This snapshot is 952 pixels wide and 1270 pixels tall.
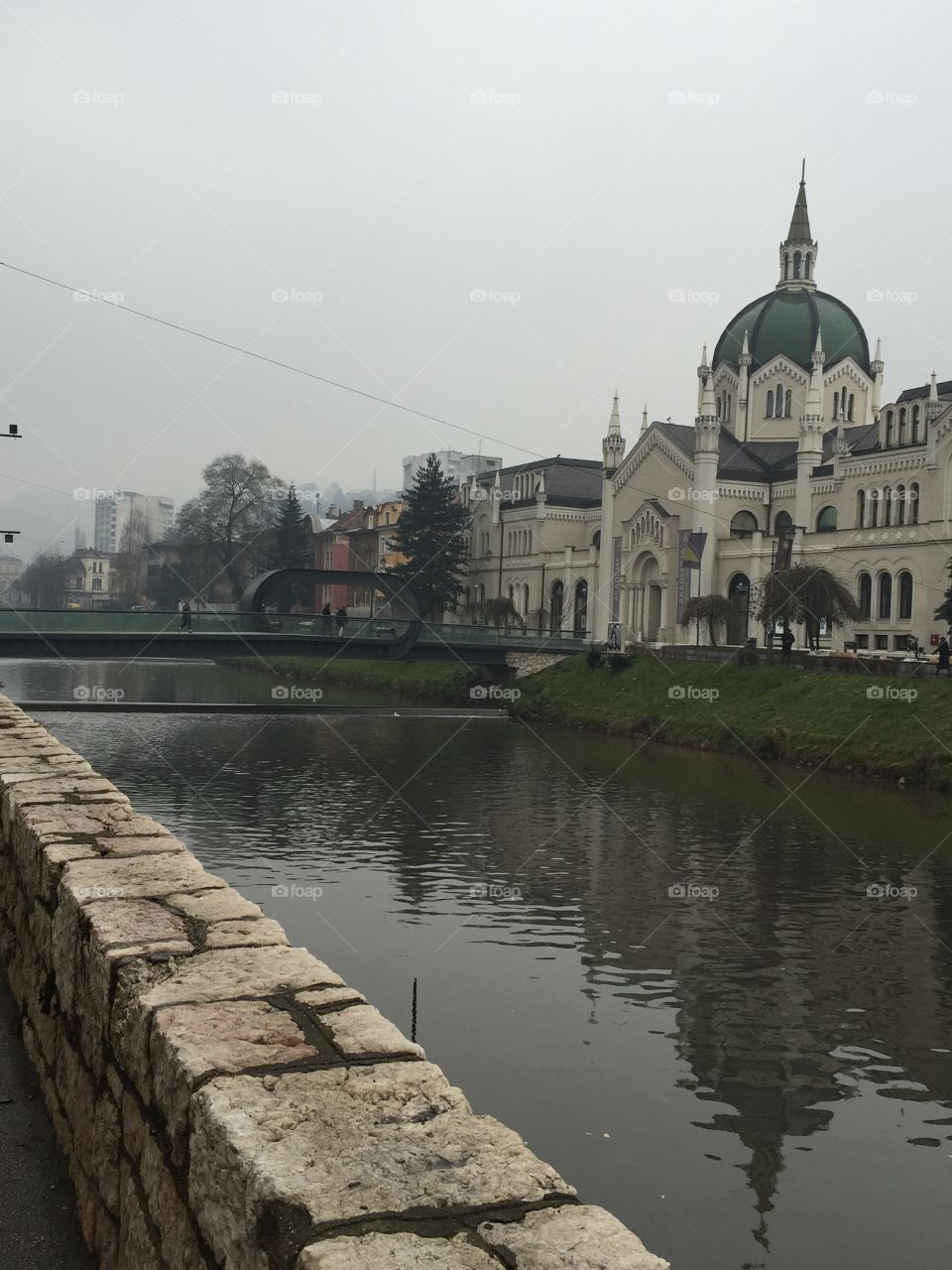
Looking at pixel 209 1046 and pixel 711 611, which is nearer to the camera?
pixel 209 1046

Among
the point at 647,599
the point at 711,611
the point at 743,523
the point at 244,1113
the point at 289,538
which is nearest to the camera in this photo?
the point at 244,1113

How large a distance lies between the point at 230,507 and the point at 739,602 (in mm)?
42900

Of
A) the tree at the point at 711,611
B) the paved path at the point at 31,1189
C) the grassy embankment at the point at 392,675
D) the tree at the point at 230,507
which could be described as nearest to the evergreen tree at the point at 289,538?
the tree at the point at 230,507

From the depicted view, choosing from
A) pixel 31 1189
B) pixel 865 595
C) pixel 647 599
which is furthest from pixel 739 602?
pixel 31 1189

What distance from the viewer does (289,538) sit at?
96062 millimetres

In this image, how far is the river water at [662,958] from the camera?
9055 mm

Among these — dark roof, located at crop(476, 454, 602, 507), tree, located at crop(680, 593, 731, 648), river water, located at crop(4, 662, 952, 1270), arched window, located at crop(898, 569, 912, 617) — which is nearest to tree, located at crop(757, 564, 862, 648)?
tree, located at crop(680, 593, 731, 648)

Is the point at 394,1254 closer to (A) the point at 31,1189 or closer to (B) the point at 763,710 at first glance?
(A) the point at 31,1189

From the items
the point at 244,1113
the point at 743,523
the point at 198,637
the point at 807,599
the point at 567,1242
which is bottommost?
the point at 567,1242

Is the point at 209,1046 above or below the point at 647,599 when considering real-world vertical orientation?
below

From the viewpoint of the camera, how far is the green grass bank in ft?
113

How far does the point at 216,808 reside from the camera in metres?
25.4

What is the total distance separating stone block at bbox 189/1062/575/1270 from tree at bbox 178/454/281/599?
88.4 metres

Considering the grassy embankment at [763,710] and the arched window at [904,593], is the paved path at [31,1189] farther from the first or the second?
the arched window at [904,593]
